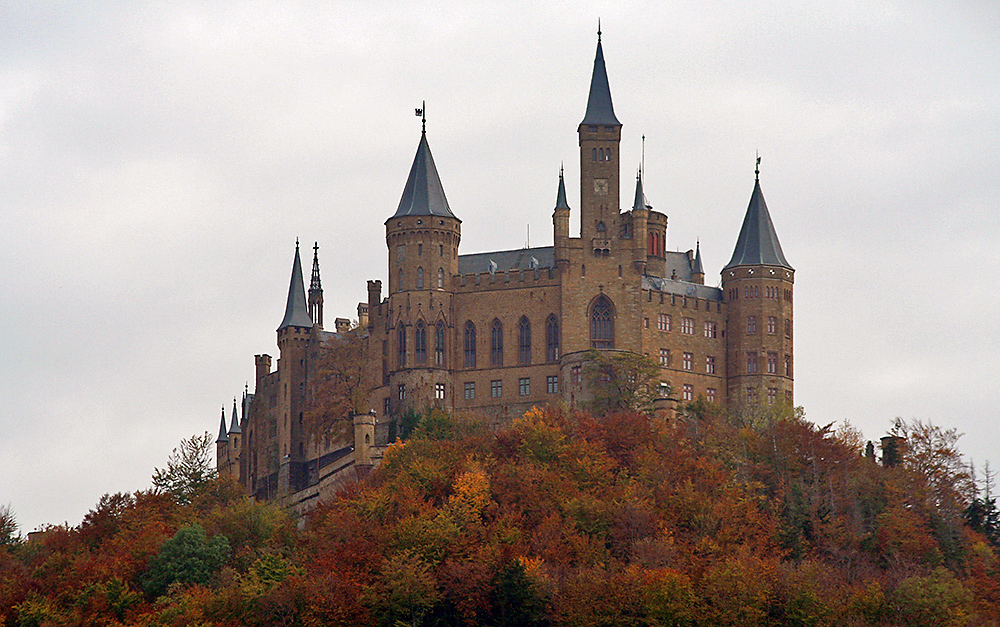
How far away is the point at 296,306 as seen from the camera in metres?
115

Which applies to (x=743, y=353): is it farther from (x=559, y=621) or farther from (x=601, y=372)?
(x=559, y=621)

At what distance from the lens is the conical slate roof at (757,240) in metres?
107

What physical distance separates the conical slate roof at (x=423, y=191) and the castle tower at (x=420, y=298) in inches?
2.0

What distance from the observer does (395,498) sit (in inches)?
3440

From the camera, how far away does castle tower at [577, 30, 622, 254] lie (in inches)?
4099

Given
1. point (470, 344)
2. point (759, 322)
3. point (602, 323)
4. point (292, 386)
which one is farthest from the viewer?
point (292, 386)

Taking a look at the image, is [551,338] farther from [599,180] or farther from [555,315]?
[599,180]

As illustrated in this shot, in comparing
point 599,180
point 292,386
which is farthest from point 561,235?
point 292,386

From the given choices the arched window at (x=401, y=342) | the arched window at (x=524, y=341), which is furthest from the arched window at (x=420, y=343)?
the arched window at (x=524, y=341)

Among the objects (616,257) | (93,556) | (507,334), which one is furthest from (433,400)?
(93,556)

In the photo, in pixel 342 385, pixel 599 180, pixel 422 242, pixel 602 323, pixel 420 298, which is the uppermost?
pixel 599 180

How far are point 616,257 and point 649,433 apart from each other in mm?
12999

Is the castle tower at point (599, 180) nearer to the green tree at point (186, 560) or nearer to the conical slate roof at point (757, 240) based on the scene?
→ the conical slate roof at point (757, 240)

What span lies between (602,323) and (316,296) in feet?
65.9
